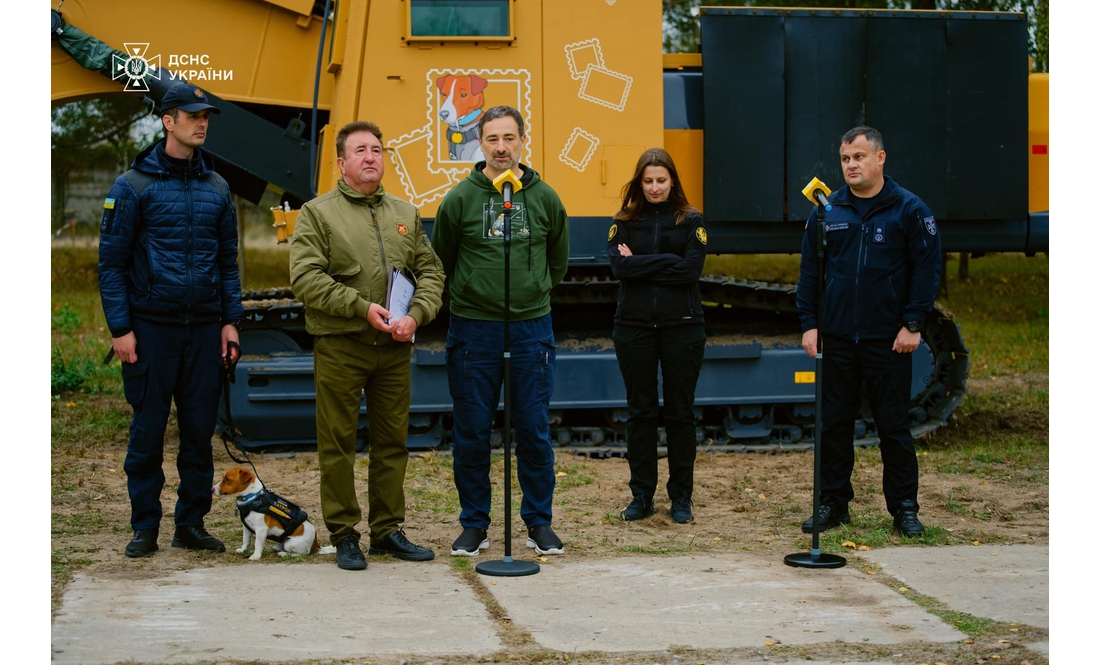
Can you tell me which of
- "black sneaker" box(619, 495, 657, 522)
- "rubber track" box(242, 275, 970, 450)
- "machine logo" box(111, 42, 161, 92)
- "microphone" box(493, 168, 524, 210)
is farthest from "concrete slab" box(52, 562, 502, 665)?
"machine logo" box(111, 42, 161, 92)

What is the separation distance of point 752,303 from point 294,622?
4762mm

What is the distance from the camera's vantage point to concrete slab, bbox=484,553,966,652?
4.06 meters

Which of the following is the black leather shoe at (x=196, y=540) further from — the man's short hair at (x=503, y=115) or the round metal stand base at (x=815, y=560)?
the round metal stand base at (x=815, y=560)

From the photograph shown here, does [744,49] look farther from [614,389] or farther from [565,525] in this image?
[565,525]

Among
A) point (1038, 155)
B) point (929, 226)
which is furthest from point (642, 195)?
point (1038, 155)

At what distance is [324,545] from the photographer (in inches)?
213

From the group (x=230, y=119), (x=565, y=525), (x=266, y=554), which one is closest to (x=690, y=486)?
(x=565, y=525)

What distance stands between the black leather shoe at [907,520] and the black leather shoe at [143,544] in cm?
338

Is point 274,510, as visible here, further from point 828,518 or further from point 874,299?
point 874,299

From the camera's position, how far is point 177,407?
17.0 ft

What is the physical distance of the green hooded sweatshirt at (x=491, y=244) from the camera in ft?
17.0

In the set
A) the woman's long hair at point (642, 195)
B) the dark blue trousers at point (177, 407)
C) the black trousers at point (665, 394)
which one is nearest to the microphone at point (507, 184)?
the woman's long hair at point (642, 195)

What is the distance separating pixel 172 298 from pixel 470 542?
1.65 m

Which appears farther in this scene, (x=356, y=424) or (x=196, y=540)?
(x=196, y=540)
